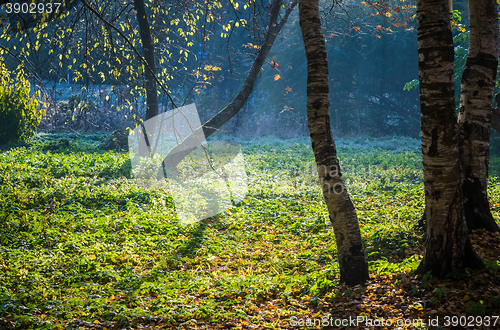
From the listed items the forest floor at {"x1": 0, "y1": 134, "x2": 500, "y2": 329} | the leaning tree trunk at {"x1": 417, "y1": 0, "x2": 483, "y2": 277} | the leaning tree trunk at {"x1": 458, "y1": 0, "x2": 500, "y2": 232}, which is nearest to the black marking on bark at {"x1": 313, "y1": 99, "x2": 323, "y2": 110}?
the leaning tree trunk at {"x1": 417, "y1": 0, "x2": 483, "y2": 277}

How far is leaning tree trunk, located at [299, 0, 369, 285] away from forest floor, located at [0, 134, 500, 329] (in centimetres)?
41

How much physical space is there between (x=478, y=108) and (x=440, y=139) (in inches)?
76.2

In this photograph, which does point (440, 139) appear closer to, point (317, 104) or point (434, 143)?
point (434, 143)

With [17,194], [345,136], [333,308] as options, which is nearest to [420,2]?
[333,308]

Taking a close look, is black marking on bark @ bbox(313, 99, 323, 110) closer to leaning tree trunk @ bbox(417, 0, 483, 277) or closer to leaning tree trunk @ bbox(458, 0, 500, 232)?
leaning tree trunk @ bbox(417, 0, 483, 277)

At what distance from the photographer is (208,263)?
5414mm

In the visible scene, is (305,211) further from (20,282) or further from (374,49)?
(374,49)

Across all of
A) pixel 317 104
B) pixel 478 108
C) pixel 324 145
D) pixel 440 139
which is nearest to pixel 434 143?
pixel 440 139

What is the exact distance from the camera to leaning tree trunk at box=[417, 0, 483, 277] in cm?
339

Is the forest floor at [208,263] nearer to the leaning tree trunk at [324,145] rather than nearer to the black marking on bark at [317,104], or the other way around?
the leaning tree trunk at [324,145]

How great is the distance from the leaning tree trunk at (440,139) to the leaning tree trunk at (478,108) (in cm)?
152

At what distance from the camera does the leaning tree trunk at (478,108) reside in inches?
187

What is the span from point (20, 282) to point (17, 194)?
149 inches

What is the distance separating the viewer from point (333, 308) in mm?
3631
